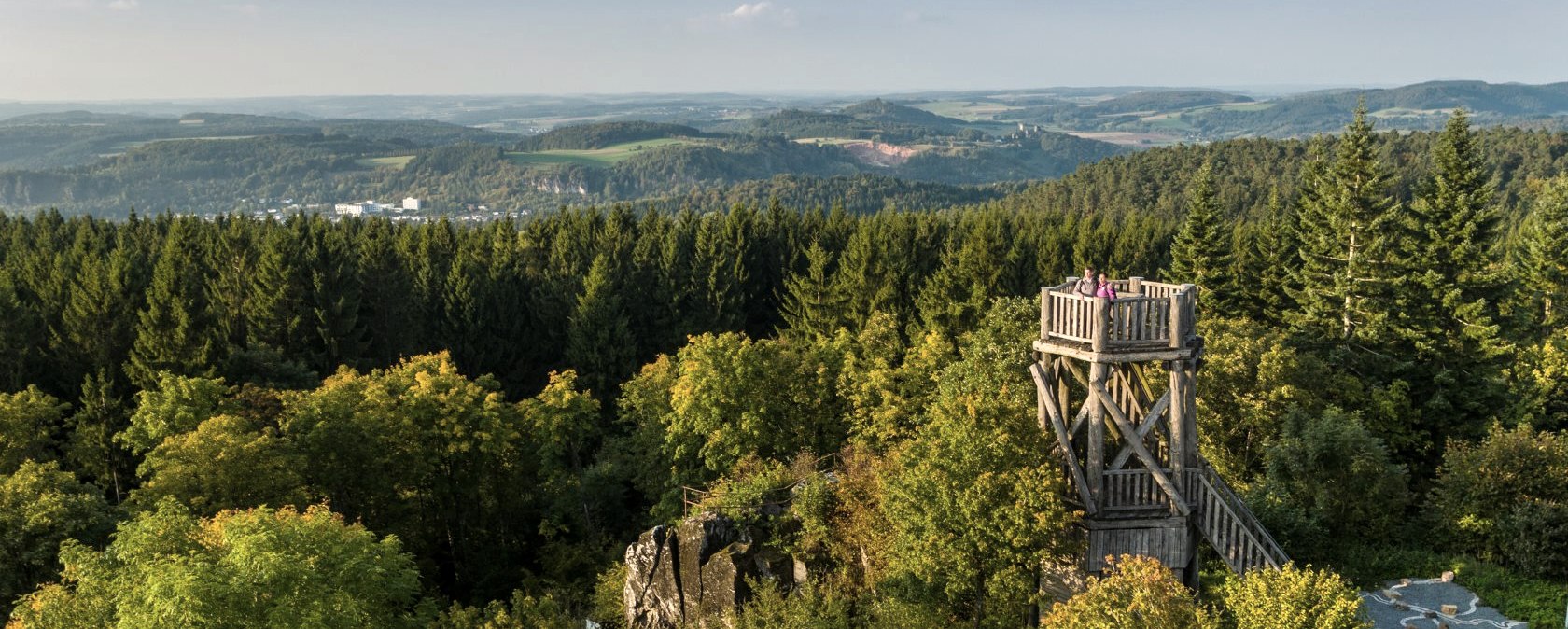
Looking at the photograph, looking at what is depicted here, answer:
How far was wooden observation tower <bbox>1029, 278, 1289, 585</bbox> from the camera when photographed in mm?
19375

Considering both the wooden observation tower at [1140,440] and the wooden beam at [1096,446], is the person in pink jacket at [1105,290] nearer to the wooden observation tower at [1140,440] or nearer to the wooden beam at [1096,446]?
the wooden observation tower at [1140,440]

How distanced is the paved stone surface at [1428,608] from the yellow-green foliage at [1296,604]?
7.14 meters

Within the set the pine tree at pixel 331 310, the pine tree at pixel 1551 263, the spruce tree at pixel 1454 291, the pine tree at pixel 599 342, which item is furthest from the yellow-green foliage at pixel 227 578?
the pine tree at pixel 1551 263

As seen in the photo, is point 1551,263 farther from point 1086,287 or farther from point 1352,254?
point 1086,287

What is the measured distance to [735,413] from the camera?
35.2m

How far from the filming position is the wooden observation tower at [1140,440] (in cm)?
1938

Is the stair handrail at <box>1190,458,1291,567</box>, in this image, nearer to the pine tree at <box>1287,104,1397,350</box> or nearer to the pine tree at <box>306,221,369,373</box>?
the pine tree at <box>1287,104,1397,350</box>

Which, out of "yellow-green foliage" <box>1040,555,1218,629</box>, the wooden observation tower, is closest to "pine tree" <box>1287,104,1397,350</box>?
the wooden observation tower

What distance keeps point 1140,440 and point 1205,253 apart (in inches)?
1297

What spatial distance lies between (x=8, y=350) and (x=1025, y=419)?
144ft

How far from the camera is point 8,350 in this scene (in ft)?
139

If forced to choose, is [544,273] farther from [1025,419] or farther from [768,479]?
[1025,419]

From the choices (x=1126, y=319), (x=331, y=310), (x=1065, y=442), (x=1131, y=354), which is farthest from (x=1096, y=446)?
(x=331, y=310)

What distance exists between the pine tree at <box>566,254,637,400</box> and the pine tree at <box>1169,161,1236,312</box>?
30129 millimetres
